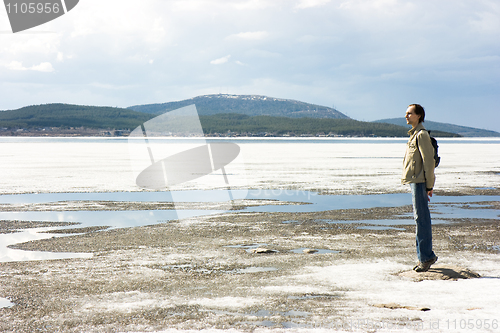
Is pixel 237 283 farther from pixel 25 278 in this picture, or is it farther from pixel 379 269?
pixel 25 278

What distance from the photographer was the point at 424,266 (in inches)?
254

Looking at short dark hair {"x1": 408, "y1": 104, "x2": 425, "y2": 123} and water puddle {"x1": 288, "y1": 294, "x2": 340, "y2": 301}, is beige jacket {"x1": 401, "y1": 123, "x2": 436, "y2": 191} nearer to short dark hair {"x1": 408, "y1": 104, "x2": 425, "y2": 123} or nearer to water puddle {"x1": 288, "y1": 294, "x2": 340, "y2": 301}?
short dark hair {"x1": 408, "y1": 104, "x2": 425, "y2": 123}

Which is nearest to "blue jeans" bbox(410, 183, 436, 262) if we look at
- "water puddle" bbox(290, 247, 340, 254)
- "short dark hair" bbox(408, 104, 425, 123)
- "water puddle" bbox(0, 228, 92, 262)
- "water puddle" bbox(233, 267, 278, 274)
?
"short dark hair" bbox(408, 104, 425, 123)

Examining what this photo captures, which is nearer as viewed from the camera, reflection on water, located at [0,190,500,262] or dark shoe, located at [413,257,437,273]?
dark shoe, located at [413,257,437,273]

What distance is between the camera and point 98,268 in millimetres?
7004

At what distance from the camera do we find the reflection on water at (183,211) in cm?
941

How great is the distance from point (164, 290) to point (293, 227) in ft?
15.8

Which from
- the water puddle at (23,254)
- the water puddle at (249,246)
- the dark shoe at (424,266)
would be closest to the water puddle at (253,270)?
the water puddle at (249,246)

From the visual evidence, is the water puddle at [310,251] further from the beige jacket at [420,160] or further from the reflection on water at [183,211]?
the reflection on water at [183,211]

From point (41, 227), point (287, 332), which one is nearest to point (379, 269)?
point (287, 332)

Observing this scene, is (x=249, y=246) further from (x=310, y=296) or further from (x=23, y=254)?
(x=23, y=254)

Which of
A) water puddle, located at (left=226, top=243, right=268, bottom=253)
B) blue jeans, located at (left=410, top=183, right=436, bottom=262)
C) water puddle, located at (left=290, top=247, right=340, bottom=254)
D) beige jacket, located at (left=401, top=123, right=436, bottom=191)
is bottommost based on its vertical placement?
water puddle, located at (left=290, top=247, right=340, bottom=254)

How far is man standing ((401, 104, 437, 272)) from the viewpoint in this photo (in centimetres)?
612

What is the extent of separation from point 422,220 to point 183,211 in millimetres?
7407
